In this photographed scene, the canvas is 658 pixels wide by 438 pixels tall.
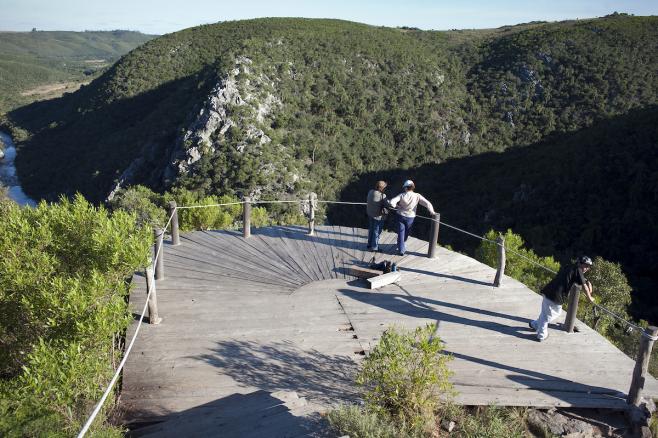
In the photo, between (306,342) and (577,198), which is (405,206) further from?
(577,198)

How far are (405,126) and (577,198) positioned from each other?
20555mm

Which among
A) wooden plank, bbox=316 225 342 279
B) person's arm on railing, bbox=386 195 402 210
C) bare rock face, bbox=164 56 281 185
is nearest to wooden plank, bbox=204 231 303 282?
wooden plank, bbox=316 225 342 279

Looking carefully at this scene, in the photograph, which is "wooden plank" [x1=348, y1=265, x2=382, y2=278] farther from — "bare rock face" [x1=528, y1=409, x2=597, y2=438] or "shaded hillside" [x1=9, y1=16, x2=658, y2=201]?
"shaded hillside" [x1=9, y1=16, x2=658, y2=201]

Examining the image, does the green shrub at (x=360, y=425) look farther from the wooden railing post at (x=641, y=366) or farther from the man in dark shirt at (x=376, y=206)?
the man in dark shirt at (x=376, y=206)

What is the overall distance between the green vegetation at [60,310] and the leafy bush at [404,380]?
245 centimetres

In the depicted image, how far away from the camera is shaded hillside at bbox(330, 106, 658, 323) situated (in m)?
29.3

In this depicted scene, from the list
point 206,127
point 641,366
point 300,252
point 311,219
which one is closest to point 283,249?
point 300,252

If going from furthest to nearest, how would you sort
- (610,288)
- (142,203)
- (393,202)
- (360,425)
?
(142,203) < (610,288) < (393,202) < (360,425)

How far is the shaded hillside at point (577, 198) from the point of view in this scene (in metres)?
29.3

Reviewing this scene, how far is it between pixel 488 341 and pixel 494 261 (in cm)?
840

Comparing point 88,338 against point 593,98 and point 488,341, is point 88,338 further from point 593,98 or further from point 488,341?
point 593,98

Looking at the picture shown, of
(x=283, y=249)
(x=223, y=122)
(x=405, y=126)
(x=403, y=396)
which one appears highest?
(x=405, y=126)

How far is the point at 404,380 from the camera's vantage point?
14.6 feet

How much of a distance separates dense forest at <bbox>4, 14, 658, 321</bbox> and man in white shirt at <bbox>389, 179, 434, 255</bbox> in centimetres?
2236
